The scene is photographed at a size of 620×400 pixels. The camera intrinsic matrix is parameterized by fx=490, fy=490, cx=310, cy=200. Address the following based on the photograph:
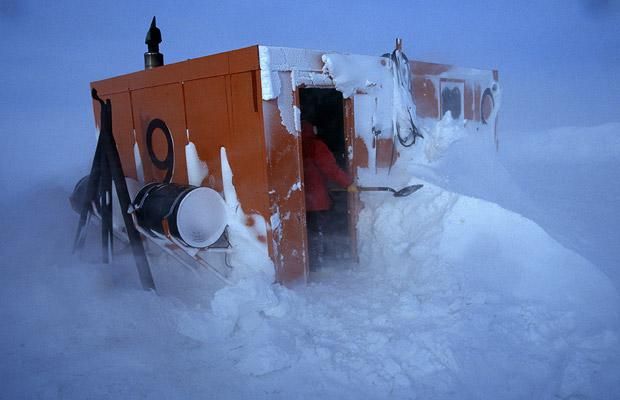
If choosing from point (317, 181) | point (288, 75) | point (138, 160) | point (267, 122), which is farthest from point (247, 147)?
point (138, 160)

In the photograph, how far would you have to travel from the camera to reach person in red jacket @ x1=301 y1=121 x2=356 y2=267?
5.76m

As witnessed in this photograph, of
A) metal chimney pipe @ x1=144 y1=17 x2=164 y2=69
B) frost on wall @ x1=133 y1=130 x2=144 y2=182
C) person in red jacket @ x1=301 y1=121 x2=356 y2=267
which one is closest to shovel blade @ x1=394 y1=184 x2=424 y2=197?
person in red jacket @ x1=301 y1=121 x2=356 y2=267

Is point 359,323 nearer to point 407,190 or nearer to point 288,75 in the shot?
point 407,190

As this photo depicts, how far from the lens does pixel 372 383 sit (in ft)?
11.5

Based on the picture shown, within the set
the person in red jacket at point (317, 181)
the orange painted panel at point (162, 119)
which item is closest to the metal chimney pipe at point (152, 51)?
the orange painted panel at point (162, 119)

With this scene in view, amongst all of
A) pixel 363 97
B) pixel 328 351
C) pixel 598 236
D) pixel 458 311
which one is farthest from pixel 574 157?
pixel 328 351

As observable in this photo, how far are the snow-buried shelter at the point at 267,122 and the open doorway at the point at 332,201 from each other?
0.06 feet

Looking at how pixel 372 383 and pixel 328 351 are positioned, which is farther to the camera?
pixel 328 351

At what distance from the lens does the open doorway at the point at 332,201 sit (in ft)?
20.8

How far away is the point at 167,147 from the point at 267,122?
6.05 ft

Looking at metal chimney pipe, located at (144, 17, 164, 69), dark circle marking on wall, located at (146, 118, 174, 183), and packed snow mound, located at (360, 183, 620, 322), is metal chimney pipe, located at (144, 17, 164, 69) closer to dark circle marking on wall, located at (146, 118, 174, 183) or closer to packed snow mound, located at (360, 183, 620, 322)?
dark circle marking on wall, located at (146, 118, 174, 183)

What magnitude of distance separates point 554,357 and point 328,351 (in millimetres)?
1699

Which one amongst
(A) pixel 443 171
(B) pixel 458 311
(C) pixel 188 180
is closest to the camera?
(B) pixel 458 311

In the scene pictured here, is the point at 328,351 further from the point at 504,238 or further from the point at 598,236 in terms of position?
the point at 598,236
